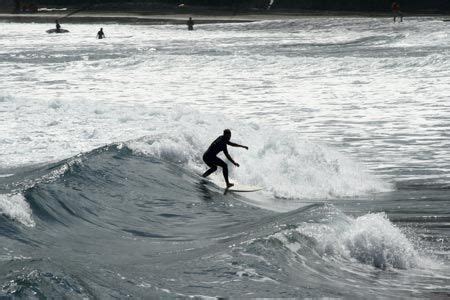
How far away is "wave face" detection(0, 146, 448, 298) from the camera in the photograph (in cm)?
1255

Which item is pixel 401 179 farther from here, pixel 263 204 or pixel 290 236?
pixel 290 236

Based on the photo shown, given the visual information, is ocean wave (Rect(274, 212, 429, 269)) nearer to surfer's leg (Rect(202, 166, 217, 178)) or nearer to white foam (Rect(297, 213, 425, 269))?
white foam (Rect(297, 213, 425, 269))

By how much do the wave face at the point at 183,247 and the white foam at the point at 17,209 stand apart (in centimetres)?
3

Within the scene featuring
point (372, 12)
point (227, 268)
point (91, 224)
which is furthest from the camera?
point (372, 12)

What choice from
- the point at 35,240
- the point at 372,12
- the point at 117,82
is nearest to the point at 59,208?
the point at 35,240

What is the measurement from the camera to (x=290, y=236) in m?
15.0

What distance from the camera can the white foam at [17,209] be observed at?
16.5 m

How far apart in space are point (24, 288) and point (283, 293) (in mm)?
3083

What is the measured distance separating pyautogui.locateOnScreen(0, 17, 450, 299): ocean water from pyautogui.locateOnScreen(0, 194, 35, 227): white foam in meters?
0.04

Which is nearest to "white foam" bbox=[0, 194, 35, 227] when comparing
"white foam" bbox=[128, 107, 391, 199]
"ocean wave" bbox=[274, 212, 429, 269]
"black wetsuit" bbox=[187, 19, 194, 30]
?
"ocean wave" bbox=[274, 212, 429, 269]

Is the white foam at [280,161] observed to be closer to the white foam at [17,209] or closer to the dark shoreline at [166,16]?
the white foam at [17,209]

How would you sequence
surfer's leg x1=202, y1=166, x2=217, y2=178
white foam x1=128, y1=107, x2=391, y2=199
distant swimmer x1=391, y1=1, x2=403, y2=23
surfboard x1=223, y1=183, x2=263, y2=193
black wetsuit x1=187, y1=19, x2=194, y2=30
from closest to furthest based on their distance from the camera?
1. surfboard x1=223, y1=183, x2=263, y2=193
2. surfer's leg x1=202, y1=166, x2=217, y2=178
3. white foam x1=128, y1=107, x2=391, y2=199
4. distant swimmer x1=391, y1=1, x2=403, y2=23
5. black wetsuit x1=187, y1=19, x2=194, y2=30

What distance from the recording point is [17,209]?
17.1 metres

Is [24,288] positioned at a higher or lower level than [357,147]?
higher
